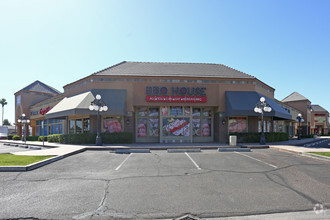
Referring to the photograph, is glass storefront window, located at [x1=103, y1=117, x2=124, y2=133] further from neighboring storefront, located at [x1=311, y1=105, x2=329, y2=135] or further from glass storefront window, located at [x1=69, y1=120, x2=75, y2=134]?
neighboring storefront, located at [x1=311, y1=105, x2=329, y2=135]

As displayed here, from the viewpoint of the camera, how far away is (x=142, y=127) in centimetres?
2178

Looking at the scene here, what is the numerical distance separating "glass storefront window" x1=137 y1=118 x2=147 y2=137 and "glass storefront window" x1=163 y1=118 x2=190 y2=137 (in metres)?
2.13

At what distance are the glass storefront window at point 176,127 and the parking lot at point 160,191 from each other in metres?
12.6

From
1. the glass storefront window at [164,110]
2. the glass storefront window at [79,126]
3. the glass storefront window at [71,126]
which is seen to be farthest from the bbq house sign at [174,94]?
the glass storefront window at [71,126]

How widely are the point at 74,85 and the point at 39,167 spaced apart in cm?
1583

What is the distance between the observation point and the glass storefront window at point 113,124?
20.8 m

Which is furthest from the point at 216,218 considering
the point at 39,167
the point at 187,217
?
the point at 39,167

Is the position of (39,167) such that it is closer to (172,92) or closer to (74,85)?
(172,92)

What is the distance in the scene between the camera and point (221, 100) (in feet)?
69.2

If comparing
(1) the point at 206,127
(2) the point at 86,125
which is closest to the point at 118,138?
(2) the point at 86,125

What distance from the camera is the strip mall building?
2036cm

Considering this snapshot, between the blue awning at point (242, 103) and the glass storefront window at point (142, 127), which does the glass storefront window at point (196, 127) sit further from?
the glass storefront window at point (142, 127)

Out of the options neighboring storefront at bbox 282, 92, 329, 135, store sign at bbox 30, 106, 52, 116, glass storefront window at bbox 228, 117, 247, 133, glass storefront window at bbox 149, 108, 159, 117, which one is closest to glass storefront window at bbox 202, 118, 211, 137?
glass storefront window at bbox 228, 117, 247, 133

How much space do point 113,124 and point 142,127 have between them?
123 inches
